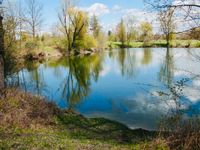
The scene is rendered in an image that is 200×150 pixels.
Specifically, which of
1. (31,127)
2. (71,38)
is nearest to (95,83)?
(31,127)

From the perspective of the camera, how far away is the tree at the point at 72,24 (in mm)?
62634

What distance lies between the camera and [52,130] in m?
10.2

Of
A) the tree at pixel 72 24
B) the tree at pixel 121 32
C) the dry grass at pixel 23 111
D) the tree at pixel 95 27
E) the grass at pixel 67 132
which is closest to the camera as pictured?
the grass at pixel 67 132

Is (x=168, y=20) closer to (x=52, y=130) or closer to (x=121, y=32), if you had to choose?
(x=52, y=130)

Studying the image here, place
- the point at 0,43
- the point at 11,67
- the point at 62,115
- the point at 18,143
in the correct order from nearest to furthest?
the point at 18,143 → the point at 0,43 → the point at 62,115 → the point at 11,67

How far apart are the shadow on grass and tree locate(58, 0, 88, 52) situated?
50869mm

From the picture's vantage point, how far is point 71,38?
6375 centimetres

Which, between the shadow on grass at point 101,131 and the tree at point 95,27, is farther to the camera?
the tree at point 95,27

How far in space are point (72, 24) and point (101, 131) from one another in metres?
53.7

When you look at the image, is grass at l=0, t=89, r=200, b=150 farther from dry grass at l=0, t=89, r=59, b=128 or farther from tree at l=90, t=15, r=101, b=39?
tree at l=90, t=15, r=101, b=39

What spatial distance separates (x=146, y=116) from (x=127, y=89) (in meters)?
7.70

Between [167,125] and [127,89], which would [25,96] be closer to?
[167,125]

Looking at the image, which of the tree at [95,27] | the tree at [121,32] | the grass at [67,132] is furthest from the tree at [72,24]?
the grass at [67,132]

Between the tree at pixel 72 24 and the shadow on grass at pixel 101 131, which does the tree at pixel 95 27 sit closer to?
the tree at pixel 72 24
